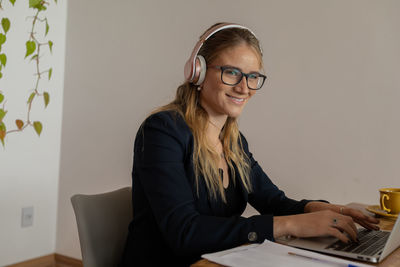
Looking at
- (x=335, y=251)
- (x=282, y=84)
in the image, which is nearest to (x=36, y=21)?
(x=282, y=84)

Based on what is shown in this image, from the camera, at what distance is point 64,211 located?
8.95ft

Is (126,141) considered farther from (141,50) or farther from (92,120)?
(141,50)

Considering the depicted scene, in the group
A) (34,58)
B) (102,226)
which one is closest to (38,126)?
(34,58)

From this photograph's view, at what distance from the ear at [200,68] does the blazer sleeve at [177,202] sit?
0.16 m

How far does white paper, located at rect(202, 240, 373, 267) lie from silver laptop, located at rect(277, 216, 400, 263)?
0.06m

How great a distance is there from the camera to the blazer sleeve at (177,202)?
95 centimetres

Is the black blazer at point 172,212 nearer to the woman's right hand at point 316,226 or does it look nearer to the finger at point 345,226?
the woman's right hand at point 316,226

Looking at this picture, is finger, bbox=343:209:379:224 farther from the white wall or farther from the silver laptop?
the white wall

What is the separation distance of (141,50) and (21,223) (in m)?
1.24

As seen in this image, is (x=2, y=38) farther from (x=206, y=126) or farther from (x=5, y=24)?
(x=206, y=126)

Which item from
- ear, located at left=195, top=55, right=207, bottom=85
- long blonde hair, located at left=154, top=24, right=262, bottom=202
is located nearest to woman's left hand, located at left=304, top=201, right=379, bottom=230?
long blonde hair, located at left=154, top=24, right=262, bottom=202

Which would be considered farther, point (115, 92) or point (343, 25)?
point (115, 92)

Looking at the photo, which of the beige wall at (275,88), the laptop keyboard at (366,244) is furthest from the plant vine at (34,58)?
the laptop keyboard at (366,244)

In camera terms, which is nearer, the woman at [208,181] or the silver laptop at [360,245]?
the silver laptop at [360,245]
